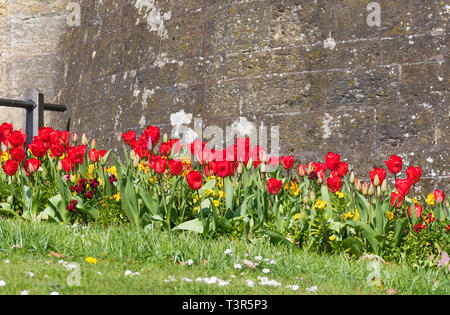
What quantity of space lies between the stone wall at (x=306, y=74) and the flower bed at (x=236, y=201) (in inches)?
33.3

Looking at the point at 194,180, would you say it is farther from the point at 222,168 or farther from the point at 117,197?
the point at 117,197

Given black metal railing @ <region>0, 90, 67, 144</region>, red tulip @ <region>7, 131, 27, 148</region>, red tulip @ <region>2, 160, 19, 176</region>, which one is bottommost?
red tulip @ <region>2, 160, 19, 176</region>

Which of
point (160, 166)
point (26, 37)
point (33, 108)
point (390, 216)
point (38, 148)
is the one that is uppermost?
point (26, 37)

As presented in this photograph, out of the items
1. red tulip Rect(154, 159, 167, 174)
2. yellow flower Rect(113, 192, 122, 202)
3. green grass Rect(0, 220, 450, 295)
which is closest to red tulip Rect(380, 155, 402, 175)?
green grass Rect(0, 220, 450, 295)

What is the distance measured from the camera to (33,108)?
8078mm

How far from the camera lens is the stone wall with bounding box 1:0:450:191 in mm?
5402

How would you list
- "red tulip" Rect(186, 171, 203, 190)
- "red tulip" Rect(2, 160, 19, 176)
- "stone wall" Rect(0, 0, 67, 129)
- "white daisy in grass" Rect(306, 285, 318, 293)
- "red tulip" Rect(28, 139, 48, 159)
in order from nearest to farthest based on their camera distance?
1. "white daisy in grass" Rect(306, 285, 318, 293)
2. "red tulip" Rect(186, 171, 203, 190)
3. "red tulip" Rect(2, 160, 19, 176)
4. "red tulip" Rect(28, 139, 48, 159)
5. "stone wall" Rect(0, 0, 67, 129)

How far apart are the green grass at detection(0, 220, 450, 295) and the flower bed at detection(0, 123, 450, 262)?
7.3 inches

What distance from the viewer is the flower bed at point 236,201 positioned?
3.95 m

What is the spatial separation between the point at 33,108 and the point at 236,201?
15.2ft

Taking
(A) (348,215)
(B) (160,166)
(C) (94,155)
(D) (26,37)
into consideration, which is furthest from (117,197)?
(D) (26,37)

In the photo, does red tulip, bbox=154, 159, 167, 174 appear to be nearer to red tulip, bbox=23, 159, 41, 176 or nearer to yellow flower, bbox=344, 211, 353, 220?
red tulip, bbox=23, 159, 41, 176
